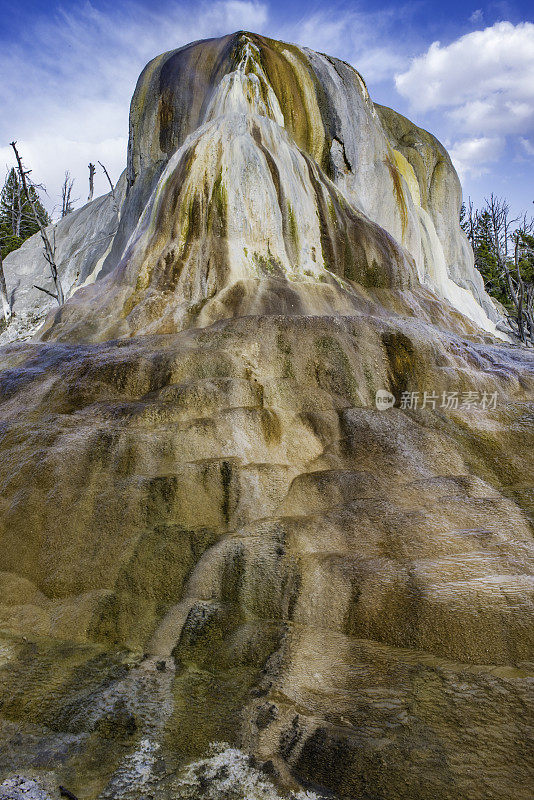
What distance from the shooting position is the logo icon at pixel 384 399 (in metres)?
5.90

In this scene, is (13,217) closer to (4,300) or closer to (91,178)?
(91,178)

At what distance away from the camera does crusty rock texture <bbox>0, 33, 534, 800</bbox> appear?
2.09 meters

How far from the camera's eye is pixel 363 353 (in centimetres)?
614

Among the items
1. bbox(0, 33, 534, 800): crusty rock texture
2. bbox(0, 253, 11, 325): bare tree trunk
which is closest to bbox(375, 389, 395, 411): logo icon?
bbox(0, 33, 534, 800): crusty rock texture

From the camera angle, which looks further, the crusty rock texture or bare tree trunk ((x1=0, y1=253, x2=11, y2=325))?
bare tree trunk ((x1=0, y1=253, x2=11, y2=325))

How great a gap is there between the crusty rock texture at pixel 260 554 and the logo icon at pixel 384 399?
0.08m

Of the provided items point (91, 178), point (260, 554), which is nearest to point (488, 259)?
point (91, 178)

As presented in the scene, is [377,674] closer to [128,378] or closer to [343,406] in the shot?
[343,406]

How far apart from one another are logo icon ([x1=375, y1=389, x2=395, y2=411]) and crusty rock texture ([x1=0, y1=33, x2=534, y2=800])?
8 centimetres

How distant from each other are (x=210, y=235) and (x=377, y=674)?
7875 mm

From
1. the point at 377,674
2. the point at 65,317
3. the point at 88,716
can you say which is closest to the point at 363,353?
the point at 377,674

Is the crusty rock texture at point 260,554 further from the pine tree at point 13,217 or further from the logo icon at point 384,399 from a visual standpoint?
the pine tree at point 13,217

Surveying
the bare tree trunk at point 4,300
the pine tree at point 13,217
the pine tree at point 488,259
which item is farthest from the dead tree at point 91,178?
the pine tree at point 488,259

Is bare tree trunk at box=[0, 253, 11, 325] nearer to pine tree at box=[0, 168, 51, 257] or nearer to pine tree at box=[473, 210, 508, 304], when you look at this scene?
pine tree at box=[0, 168, 51, 257]
